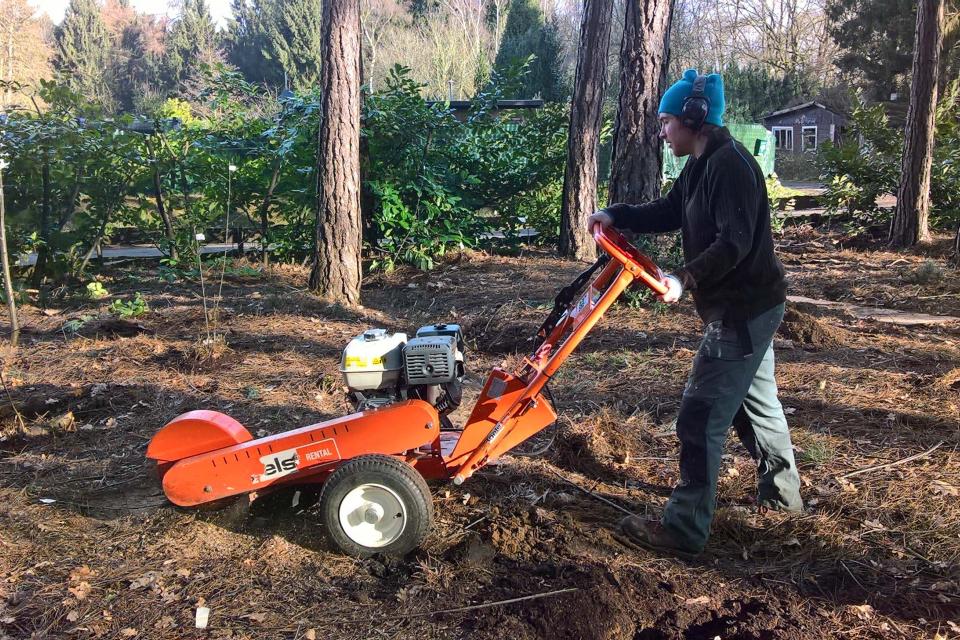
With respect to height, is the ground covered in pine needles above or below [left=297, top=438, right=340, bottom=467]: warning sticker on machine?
below

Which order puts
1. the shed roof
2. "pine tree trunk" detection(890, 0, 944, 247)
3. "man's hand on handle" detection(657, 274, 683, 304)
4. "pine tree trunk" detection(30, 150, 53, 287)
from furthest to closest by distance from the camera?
the shed roof < "pine tree trunk" detection(890, 0, 944, 247) < "pine tree trunk" detection(30, 150, 53, 287) < "man's hand on handle" detection(657, 274, 683, 304)

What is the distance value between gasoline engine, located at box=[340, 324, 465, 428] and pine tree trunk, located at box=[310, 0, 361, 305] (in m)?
4.58

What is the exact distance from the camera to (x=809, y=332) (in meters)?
6.37

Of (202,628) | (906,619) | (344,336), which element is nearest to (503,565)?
(202,628)

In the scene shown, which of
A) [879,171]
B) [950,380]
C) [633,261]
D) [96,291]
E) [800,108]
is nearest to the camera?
[633,261]

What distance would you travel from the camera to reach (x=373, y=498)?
3.25 m

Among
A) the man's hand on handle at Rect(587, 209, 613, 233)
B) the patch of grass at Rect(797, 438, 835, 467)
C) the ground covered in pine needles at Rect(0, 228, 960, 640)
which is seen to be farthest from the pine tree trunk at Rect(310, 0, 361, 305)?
the patch of grass at Rect(797, 438, 835, 467)

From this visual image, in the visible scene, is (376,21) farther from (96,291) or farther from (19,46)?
(96,291)

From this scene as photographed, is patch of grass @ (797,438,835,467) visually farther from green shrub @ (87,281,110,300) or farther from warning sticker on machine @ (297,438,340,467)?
green shrub @ (87,281,110,300)

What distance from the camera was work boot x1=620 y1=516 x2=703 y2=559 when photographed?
3.22 meters

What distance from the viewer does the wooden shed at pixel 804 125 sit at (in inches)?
1353

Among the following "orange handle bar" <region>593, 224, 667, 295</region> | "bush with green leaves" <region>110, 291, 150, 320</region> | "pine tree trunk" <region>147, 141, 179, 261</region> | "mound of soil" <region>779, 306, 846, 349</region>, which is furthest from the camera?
"pine tree trunk" <region>147, 141, 179, 261</region>

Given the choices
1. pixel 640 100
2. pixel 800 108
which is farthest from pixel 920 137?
pixel 800 108

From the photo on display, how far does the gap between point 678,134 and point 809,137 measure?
36354 mm
